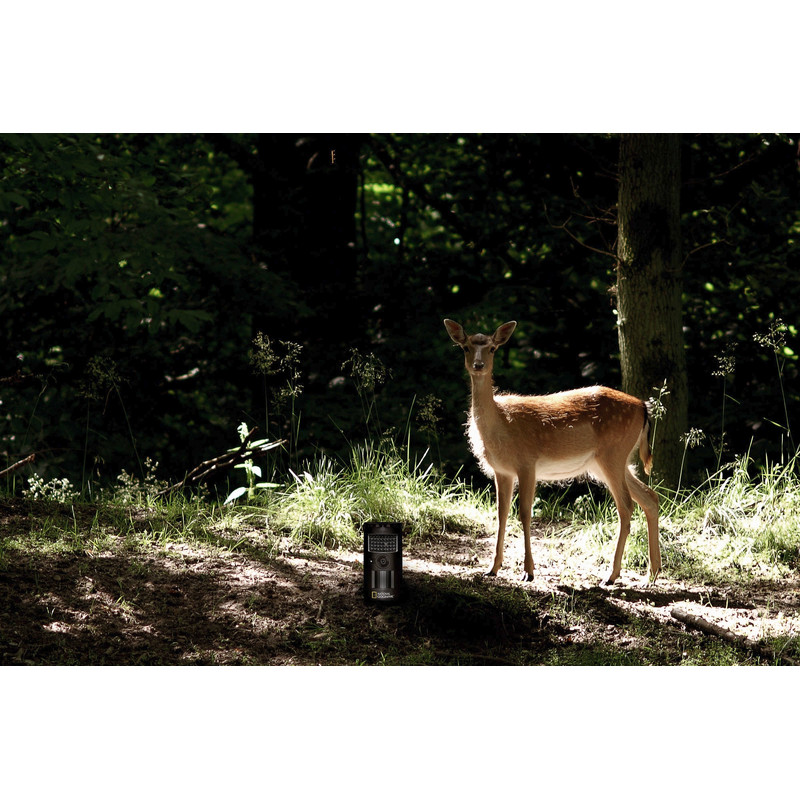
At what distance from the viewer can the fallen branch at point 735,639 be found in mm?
4031

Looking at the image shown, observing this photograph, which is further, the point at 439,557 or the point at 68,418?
the point at 68,418

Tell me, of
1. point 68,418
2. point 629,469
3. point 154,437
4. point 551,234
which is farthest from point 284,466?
point 551,234

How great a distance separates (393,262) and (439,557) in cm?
245

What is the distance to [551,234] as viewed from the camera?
6.28 m

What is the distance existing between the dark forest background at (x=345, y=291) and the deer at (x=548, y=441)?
71 cm

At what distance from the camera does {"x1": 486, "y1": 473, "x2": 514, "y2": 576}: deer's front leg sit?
439 centimetres

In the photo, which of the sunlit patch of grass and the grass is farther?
the sunlit patch of grass

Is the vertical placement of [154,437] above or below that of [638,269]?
below

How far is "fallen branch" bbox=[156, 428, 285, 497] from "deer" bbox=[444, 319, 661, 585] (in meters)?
1.45

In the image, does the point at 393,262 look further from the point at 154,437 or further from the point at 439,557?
the point at 439,557

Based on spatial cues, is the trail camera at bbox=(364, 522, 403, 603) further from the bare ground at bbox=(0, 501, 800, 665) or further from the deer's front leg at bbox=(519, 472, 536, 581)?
the deer's front leg at bbox=(519, 472, 536, 581)

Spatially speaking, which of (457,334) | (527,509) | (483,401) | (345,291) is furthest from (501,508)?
(345,291)

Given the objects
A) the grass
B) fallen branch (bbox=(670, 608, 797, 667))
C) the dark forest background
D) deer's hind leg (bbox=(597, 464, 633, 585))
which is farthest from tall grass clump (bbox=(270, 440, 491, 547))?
fallen branch (bbox=(670, 608, 797, 667))

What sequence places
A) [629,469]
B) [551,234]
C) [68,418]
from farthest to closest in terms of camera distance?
[551,234]
[68,418]
[629,469]
